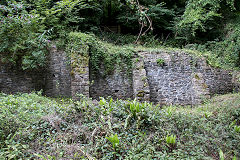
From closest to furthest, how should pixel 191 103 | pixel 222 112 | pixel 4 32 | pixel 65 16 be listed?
pixel 222 112, pixel 4 32, pixel 191 103, pixel 65 16

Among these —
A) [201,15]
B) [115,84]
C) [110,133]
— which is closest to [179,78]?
[115,84]

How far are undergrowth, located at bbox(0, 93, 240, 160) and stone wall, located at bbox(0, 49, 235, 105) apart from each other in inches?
141

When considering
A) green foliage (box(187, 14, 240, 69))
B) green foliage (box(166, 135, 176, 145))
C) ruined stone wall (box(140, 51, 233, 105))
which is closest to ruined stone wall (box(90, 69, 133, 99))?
ruined stone wall (box(140, 51, 233, 105))

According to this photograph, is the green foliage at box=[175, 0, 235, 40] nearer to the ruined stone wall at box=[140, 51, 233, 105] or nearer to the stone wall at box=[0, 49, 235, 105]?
the ruined stone wall at box=[140, 51, 233, 105]

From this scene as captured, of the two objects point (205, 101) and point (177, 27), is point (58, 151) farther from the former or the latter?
point (177, 27)

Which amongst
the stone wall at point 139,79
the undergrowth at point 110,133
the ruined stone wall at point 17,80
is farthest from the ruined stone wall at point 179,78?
the ruined stone wall at point 17,80

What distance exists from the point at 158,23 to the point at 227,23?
4.84 metres

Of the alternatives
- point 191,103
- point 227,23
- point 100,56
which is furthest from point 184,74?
point 227,23

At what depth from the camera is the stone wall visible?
803 centimetres

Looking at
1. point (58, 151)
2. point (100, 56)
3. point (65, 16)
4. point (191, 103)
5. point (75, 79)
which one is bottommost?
point (191, 103)

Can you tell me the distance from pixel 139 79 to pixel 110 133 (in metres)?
4.75

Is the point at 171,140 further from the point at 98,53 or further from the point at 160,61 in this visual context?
the point at 98,53

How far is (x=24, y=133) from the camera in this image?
3.62 meters

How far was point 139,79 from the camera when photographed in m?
8.22
